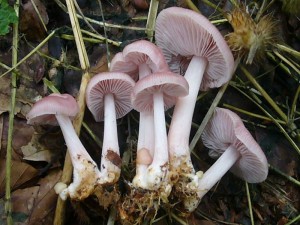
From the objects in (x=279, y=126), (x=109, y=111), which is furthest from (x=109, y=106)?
(x=279, y=126)

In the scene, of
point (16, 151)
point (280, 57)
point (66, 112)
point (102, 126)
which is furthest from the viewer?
point (280, 57)

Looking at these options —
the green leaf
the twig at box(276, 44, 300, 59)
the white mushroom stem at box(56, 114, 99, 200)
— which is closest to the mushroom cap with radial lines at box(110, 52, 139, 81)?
the white mushroom stem at box(56, 114, 99, 200)

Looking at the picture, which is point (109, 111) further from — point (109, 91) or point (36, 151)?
point (36, 151)

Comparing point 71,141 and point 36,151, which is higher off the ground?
point 71,141

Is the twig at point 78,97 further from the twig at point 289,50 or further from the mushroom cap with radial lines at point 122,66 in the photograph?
the twig at point 289,50

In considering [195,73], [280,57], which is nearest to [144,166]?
[195,73]

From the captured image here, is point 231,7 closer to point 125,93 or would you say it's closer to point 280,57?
Result: point 280,57

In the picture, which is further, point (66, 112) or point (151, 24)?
point (151, 24)
